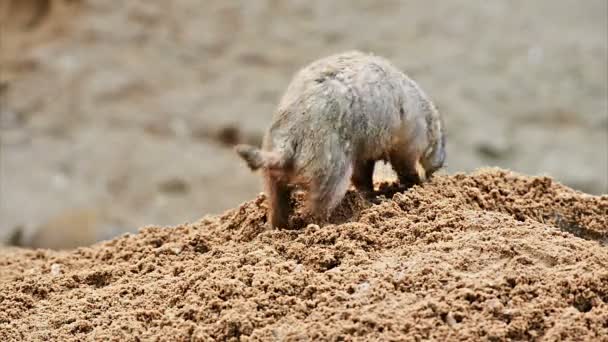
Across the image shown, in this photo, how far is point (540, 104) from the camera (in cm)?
745

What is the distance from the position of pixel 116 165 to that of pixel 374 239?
4814 mm

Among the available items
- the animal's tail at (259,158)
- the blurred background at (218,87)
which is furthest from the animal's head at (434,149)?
the blurred background at (218,87)

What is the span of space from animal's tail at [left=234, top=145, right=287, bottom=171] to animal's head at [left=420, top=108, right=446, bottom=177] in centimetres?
84

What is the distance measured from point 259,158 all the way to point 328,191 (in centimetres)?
27

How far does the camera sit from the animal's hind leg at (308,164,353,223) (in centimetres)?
314

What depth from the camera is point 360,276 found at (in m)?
2.86

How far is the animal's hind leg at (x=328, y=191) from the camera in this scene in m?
3.14

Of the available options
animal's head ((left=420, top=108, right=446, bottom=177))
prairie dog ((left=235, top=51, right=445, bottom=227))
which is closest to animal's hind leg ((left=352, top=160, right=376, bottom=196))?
prairie dog ((left=235, top=51, right=445, bottom=227))

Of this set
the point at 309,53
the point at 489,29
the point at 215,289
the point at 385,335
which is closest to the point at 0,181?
the point at 309,53

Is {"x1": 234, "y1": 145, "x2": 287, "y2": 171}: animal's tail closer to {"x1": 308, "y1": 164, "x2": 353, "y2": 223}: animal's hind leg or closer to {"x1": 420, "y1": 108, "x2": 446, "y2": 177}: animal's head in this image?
{"x1": 308, "y1": 164, "x2": 353, "y2": 223}: animal's hind leg

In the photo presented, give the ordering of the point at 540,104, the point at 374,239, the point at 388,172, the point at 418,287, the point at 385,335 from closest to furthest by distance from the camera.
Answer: the point at 385,335 < the point at 418,287 < the point at 374,239 < the point at 388,172 < the point at 540,104

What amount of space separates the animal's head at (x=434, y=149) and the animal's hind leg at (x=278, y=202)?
2.30 feet

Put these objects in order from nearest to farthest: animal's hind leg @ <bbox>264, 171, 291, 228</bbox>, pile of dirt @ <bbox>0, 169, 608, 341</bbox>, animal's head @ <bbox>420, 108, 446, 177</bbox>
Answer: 1. pile of dirt @ <bbox>0, 169, 608, 341</bbox>
2. animal's hind leg @ <bbox>264, 171, 291, 228</bbox>
3. animal's head @ <bbox>420, 108, 446, 177</bbox>

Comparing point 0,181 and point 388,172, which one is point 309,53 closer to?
point 0,181
